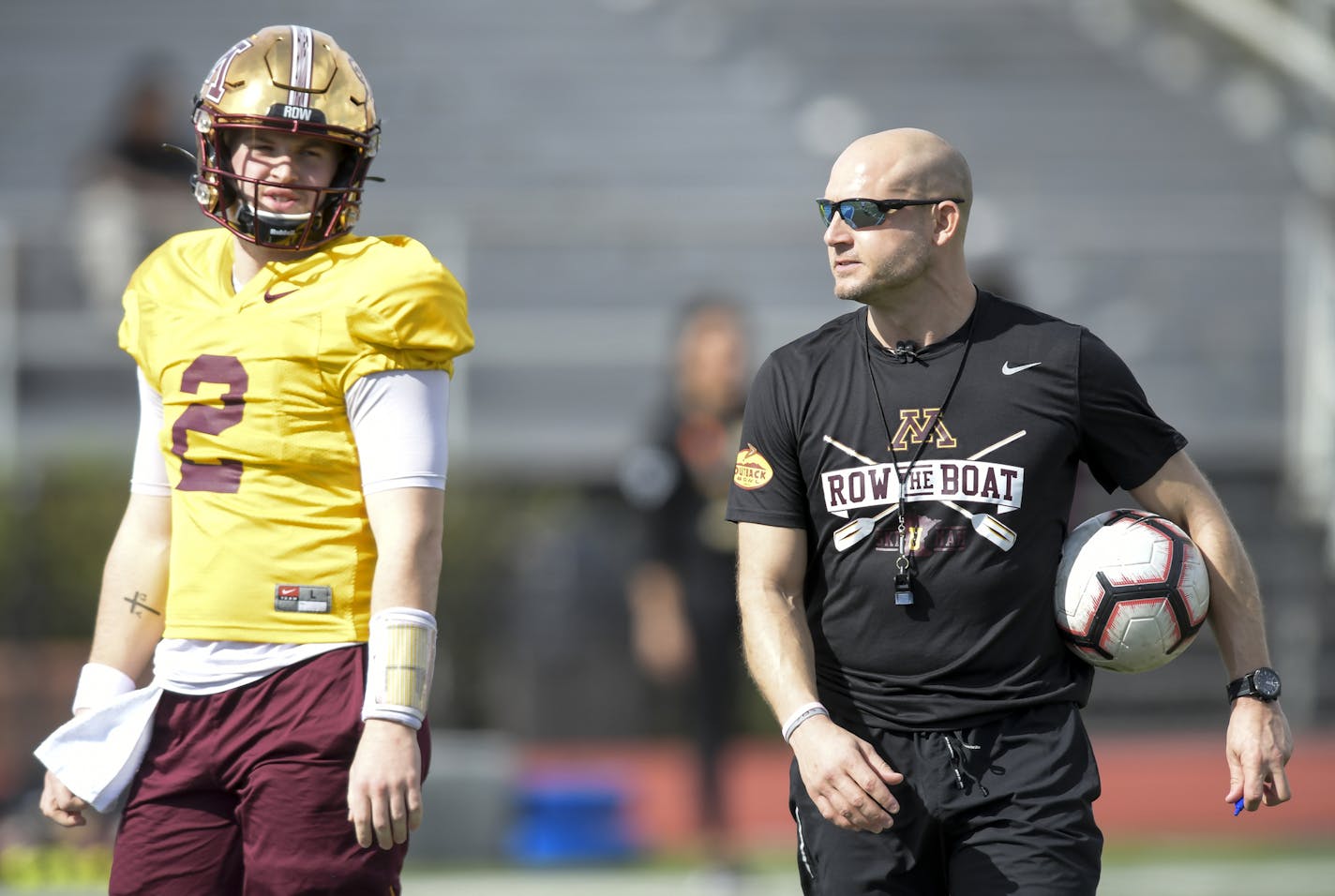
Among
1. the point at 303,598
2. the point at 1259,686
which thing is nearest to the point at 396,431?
the point at 303,598

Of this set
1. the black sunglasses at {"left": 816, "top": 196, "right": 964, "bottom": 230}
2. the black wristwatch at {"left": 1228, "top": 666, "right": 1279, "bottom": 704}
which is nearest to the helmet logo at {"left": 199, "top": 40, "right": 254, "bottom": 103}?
the black sunglasses at {"left": 816, "top": 196, "right": 964, "bottom": 230}

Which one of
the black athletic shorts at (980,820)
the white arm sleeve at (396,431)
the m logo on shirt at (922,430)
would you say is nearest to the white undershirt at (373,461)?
the white arm sleeve at (396,431)

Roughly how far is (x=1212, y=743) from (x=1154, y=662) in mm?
8521

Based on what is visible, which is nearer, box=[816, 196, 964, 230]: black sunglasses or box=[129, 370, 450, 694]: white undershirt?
box=[129, 370, 450, 694]: white undershirt

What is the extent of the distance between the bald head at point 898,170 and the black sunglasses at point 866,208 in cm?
1

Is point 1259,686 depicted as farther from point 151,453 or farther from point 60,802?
point 60,802

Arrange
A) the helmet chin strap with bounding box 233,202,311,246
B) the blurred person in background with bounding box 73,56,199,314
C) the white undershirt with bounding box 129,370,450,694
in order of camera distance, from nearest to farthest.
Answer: the white undershirt with bounding box 129,370,450,694, the helmet chin strap with bounding box 233,202,311,246, the blurred person in background with bounding box 73,56,199,314

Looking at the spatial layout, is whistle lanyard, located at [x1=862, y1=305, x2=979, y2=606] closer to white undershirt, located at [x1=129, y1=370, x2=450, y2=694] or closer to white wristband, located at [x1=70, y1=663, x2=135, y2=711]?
white undershirt, located at [x1=129, y1=370, x2=450, y2=694]

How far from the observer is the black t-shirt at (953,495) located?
383cm

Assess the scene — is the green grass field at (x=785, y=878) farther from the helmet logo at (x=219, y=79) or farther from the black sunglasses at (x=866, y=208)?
the helmet logo at (x=219, y=79)

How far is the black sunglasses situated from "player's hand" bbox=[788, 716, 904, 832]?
3.48 ft

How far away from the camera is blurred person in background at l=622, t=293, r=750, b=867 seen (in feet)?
27.6

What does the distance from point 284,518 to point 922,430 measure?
1.34 meters

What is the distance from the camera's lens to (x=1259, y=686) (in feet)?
12.4
